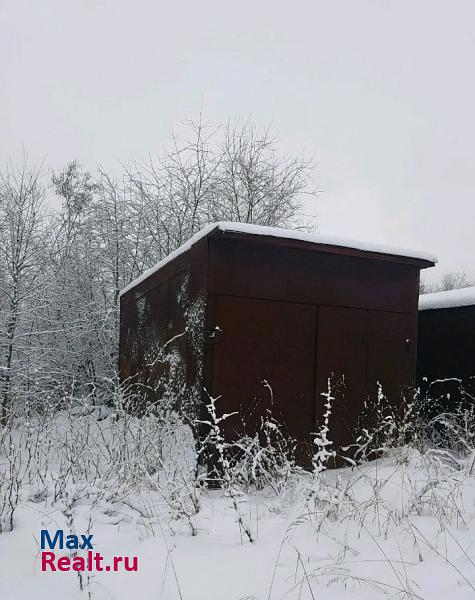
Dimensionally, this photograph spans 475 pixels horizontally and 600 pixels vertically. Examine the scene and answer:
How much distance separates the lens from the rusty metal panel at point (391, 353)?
510 centimetres

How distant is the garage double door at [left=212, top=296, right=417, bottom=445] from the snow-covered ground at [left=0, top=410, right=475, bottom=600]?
1.00m

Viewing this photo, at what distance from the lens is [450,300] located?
21.4 ft

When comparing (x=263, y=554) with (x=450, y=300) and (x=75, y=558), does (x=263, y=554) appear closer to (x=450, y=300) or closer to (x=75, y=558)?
(x=75, y=558)

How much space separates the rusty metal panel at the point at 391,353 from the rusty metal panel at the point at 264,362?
77 cm

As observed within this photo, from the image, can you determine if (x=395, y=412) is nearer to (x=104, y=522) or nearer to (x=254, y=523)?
(x=254, y=523)

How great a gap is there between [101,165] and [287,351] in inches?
363

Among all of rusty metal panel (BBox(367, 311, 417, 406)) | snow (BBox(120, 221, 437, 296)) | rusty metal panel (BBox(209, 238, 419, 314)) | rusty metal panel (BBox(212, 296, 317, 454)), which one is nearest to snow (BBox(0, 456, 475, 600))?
rusty metal panel (BBox(212, 296, 317, 454))

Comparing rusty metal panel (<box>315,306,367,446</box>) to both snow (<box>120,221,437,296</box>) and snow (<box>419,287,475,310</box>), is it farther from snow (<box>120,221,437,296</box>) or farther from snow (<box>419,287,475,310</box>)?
snow (<box>419,287,475,310</box>)

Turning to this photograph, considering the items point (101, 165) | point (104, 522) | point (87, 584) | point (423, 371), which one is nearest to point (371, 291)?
point (423, 371)

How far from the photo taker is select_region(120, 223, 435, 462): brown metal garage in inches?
172

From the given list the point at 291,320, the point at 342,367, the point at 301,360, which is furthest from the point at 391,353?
the point at 291,320

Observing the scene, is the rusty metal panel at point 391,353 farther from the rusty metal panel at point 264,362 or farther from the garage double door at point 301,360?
the rusty metal panel at point 264,362

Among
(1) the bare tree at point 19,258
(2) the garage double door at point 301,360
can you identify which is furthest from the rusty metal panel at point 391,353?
(1) the bare tree at point 19,258

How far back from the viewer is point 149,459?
3848 mm
